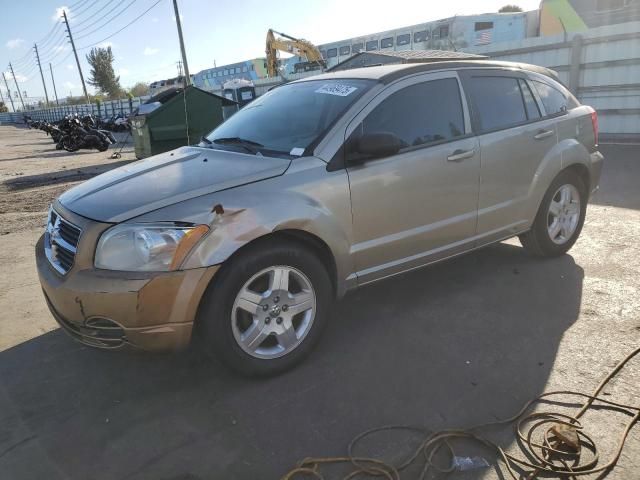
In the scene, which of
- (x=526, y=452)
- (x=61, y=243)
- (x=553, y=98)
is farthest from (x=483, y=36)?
(x=526, y=452)

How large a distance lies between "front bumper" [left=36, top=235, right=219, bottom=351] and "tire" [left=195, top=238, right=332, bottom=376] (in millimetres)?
108

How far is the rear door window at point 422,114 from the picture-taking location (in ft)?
11.1

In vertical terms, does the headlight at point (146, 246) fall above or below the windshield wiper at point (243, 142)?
below

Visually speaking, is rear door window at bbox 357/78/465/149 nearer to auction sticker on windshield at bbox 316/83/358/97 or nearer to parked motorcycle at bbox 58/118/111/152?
auction sticker on windshield at bbox 316/83/358/97

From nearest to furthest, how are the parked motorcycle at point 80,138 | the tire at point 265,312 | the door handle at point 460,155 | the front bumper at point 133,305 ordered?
the front bumper at point 133,305, the tire at point 265,312, the door handle at point 460,155, the parked motorcycle at point 80,138

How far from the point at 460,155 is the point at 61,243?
2704mm

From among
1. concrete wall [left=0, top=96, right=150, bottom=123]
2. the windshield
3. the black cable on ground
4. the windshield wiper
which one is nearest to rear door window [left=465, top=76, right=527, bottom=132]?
the windshield

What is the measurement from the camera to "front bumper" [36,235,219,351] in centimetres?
254

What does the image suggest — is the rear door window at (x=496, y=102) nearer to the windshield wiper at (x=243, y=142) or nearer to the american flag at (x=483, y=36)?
the windshield wiper at (x=243, y=142)

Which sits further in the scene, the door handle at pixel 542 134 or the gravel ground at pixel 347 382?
the door handle at pixel 542 134

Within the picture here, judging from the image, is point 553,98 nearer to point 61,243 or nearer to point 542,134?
point 542,134

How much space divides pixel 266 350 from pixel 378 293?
1443mm

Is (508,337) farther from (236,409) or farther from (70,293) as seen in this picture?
(70,293)

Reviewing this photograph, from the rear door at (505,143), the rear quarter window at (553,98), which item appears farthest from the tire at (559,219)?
the rear quarter window at (553,98)
